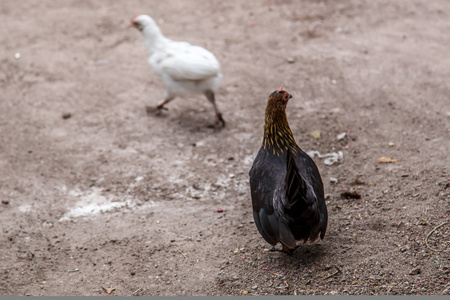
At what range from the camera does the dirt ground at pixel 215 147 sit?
3.54 meters

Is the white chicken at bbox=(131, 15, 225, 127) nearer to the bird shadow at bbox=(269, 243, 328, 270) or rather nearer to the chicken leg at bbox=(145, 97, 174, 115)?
the chicken leg at bbox=(145, 97, 174, 115)

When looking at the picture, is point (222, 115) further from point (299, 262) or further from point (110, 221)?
point (299, 262)

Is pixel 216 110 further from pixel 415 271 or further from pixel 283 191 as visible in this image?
pixel 415 271

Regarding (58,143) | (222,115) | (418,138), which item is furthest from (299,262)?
(58,143)

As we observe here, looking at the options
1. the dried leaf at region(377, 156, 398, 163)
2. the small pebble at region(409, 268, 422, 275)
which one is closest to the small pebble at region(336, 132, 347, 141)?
the dried leaf at region(377, 156, 398, 163)

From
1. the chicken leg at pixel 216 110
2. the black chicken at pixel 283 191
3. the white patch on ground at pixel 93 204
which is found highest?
the black chicken at pixel 283 191

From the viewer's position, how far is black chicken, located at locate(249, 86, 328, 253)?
125 inches

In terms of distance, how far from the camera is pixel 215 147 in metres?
5.44

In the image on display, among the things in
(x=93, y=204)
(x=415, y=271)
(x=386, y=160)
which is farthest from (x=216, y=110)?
(x=415, y=271)

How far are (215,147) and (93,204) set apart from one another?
1.44 metres

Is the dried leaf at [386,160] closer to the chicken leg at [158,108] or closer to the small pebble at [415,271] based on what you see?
the small pebble at [415,271]

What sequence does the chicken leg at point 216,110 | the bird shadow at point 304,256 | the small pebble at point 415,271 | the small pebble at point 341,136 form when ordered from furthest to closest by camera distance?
the chicken leg at point 216,110 → the small pebble at point 341,136 → the bird shadow at point 304,256 → the small pebble at point 415,271

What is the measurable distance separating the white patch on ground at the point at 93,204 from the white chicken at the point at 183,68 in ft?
4.84

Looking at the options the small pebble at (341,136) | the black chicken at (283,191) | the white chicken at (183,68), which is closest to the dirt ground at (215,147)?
the small pebble at (341,136)
